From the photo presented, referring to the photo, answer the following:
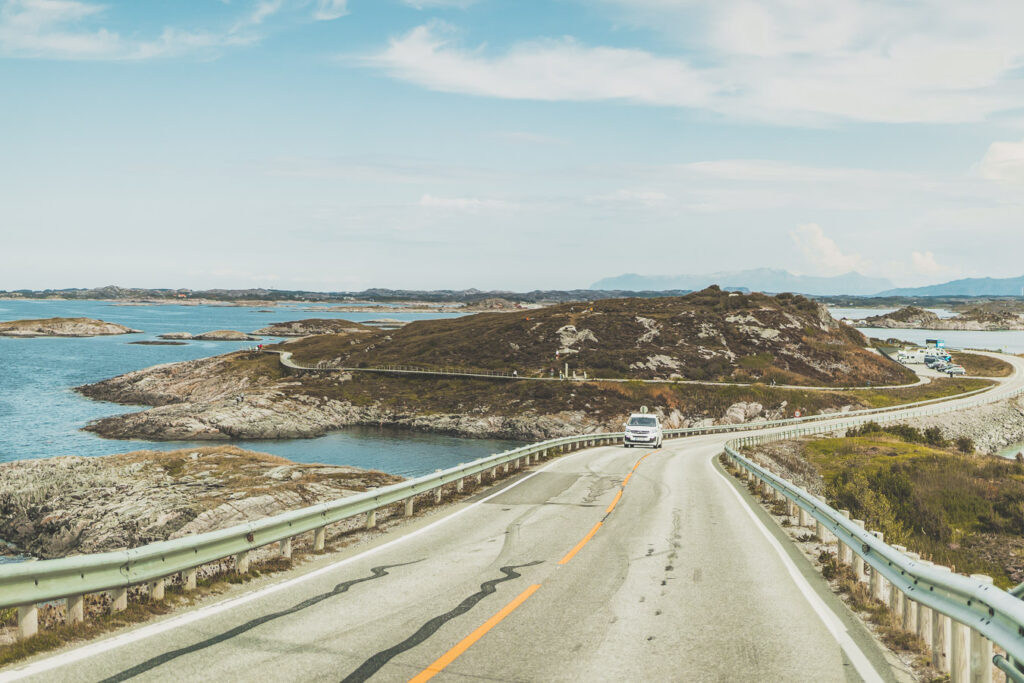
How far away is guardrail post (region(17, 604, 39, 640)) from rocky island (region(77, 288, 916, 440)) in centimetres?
5739

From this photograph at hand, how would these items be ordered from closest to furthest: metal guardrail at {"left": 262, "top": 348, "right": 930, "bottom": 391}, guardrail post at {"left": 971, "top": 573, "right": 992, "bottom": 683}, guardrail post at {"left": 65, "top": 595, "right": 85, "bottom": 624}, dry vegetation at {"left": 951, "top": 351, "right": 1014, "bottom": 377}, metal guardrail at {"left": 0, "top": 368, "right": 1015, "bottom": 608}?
1. guardrail post at {"left": 971, "top": 573, "right": 992, "bottom": 683}
2. metal guardrail at {"left": 0, "top": 368, "right": 1015, "bottom": 608}
3. guardrail post at {"left": 65, "top": 595, "right": 85, "bottom": 624}
4. metal guardrail at {"left": 262, "top": 348, "right": 930, "bottom": 391}
5. dry vegetation at {"left": 951, "top": 351, "right": 1014, "bottom": 377}

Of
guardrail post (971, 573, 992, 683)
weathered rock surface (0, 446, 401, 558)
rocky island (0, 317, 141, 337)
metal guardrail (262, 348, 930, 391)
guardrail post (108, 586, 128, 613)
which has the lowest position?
metal guardrail (262, 348, 930, 391)

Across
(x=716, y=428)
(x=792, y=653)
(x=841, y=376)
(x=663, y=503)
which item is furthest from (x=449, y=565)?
(x=841, y=376)

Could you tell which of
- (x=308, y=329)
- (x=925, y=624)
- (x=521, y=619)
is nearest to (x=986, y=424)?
(x=925, y=624)

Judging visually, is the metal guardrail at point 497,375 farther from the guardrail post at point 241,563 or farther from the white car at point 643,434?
the guardrail post at point 241,563

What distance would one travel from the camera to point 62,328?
17775cm

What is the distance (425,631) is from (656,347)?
85.4 m

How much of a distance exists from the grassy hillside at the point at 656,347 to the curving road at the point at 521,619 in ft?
226

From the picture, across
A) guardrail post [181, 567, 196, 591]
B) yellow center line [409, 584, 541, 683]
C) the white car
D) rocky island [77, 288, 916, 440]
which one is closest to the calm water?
rocky island [77, 288, 916, 440]

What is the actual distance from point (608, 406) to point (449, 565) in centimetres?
5892

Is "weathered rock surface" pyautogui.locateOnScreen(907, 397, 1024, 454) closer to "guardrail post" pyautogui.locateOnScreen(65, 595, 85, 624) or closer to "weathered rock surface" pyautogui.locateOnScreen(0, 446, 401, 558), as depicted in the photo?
"weathered rock surface" pyautogui.locateOnScreen(0, 446, 401, 558)

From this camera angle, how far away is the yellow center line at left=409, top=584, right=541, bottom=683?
6.44m

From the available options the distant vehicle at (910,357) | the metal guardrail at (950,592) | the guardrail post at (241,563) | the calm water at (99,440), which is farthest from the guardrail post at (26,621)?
the distant vehicle at (910,357)

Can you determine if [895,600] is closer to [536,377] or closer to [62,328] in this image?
[536,377]
